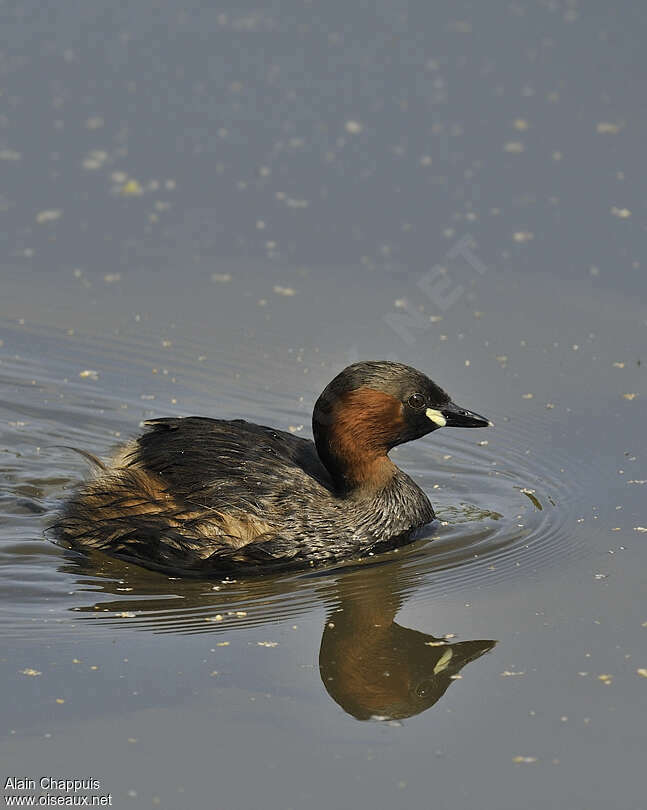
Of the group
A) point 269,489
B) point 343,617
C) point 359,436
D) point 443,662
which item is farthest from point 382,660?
point 359,436

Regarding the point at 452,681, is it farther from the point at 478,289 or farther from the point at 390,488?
the point at 478,289

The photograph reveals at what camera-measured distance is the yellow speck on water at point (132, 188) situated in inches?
483

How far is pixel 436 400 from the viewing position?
8258 millimetres

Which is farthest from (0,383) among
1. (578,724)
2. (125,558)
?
(578,724)

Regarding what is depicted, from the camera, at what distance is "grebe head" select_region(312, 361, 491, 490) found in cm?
809

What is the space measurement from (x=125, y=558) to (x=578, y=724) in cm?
295

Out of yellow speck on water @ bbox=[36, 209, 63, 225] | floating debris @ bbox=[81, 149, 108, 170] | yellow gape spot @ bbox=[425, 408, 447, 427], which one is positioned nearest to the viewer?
yellow gape spot @ bbox=[425, 408, 447, 427]

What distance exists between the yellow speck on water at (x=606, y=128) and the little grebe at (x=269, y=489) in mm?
5385

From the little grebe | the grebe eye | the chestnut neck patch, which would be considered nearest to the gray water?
the little grebe

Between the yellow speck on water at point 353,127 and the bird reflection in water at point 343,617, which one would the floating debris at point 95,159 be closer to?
the yellow speck on water at point 353,127

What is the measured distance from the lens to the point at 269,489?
7980 mm

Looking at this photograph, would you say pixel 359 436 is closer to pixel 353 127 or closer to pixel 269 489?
pixel 269 489

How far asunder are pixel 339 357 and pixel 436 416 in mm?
1911

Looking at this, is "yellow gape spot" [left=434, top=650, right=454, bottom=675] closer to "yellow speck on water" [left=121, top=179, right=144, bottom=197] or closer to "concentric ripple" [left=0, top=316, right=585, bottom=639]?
"concentric ripple" [left=0, top=316, right=585, bottom=639]
